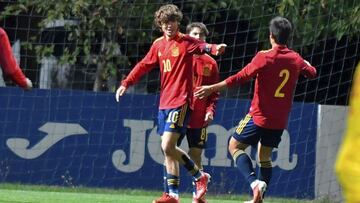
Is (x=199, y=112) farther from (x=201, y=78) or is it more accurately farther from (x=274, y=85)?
(x=274, y=85)

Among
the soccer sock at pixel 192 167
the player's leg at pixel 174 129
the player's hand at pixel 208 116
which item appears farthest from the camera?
the player's hand at pixel 208 116

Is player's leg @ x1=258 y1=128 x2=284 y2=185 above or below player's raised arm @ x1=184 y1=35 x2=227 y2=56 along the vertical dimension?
below

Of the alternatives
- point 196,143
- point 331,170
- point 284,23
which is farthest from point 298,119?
point 284,23

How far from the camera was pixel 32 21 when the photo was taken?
1688 cm

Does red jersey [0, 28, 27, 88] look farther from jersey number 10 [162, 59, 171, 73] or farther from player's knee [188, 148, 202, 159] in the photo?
player's knee [188, 148, 202, 159]

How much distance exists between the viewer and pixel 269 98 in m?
9.23

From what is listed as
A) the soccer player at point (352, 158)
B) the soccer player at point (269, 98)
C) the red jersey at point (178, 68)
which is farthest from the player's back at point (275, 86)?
the soccer player at point (352, 158)

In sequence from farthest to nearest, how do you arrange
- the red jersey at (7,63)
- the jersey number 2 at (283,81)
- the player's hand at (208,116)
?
the player's hand at (208,116)
the jersey number 2 at (283,81)
the red jersey at (7,63)

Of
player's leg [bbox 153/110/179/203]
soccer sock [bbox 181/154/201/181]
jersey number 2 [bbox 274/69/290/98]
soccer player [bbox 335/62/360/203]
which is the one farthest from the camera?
Result: soccer sock [bbox 181/154/201/181]

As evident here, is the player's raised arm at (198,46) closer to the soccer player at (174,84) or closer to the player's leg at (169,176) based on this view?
the soccer player at (174,84)

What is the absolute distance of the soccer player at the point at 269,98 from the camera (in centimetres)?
909

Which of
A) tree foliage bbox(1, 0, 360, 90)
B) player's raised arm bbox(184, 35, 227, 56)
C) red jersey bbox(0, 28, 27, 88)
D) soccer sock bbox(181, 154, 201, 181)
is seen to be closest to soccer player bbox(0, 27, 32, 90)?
red jersey bbox(0, 28, 27, 88)

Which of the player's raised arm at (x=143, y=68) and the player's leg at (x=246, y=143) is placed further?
the player's raised arm at (x=143, y=68)

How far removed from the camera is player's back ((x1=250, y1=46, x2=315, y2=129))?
358 inches
